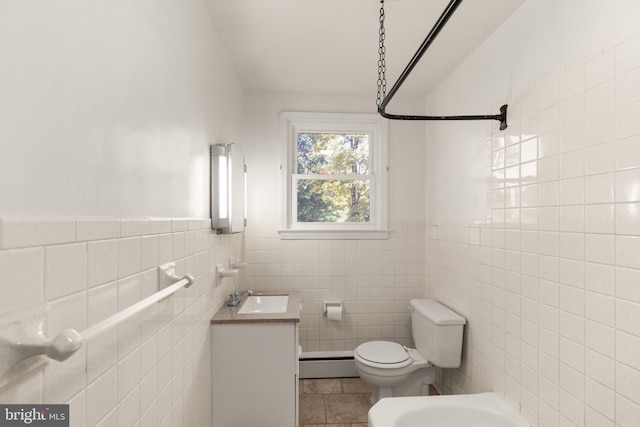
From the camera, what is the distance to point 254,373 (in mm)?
1976

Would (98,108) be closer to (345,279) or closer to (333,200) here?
(333,200)

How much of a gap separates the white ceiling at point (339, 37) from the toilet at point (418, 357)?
1.85 meters

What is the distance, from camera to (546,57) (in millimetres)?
1584

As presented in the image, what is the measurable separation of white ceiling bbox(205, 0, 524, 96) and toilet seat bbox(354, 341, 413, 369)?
2119mm

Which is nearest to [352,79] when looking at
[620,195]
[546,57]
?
[546,57]

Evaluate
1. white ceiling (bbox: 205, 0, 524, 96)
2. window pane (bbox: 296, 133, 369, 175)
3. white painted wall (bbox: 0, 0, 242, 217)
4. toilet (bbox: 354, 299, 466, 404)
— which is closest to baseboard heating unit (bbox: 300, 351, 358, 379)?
toilet (bbox: 354, 299, 466, 404)

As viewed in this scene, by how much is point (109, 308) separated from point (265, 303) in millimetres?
1724

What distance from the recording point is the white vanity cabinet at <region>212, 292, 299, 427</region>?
197 centimetres

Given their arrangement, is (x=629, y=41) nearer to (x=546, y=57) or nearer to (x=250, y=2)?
(x=546, y=57)

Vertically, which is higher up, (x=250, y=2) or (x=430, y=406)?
(x=250, y=2)

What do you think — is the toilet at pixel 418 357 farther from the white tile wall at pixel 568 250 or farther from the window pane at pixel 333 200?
the window pane at pixel 333 200

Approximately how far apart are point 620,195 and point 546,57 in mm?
778

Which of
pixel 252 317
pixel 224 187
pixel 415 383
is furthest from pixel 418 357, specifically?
pixel 224 187

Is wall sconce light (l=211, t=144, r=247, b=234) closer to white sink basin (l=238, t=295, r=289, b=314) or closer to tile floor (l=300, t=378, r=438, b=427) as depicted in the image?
white sink basin (l=238, t=295, r=289, b=314)
